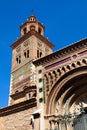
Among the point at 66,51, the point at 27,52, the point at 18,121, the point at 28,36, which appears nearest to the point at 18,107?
the point at 18,121

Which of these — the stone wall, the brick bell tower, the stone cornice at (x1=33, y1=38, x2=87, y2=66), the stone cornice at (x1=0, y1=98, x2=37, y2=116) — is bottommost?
the stone wall

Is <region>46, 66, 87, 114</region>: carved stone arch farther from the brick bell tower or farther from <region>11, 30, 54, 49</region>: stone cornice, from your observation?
<region>11, 30, 54, 49</region>: stone cornice

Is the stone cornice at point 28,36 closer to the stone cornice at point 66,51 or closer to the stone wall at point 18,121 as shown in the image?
the stone cornice at point 66,51

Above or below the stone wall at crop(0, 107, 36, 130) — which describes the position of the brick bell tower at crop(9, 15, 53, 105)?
above

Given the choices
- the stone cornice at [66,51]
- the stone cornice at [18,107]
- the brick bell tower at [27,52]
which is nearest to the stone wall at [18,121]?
the stone cornice at [18,107]

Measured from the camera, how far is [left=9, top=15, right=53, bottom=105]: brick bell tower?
3969cm

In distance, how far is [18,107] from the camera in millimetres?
21266

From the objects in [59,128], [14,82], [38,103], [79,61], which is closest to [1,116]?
[38,103]

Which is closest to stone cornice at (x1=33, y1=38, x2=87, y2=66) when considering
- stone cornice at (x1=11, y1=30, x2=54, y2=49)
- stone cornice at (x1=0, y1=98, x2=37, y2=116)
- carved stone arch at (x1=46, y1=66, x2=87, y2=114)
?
carved stone arch at (x1=46, y1=66, x2=87, y2=114)

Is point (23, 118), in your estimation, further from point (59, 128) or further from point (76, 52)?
point (76, 52)

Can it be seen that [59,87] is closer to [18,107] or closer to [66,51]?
[66,51]

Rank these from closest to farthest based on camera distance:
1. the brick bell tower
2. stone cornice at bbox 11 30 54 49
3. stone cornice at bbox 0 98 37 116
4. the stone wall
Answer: the stone wall
stone cornice at bbox 0 98 37 116
the brick bell tower
stone cornice at bbox 11 30 54 49

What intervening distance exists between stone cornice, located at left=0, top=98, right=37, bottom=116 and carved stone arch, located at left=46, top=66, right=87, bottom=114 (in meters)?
1.59

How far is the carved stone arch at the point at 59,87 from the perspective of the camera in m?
18.7
